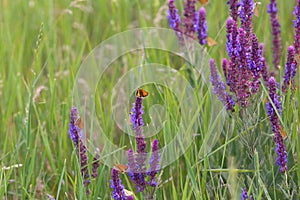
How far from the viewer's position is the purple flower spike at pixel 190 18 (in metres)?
2.54

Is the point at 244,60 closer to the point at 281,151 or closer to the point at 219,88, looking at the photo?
the point at 219,88

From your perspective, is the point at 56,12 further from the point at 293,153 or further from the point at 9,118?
the point at 293,153

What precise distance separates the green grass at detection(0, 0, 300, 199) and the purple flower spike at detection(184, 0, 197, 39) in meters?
0.20

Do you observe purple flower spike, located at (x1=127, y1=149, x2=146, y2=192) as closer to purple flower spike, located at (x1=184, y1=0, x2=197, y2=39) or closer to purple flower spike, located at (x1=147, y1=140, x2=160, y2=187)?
purple flower spike, located at (x1=147, y1=140, x2=160, y2=187)

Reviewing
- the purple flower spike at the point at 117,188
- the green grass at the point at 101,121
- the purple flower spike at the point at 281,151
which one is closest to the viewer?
the purple flower spike at the point at 117,188

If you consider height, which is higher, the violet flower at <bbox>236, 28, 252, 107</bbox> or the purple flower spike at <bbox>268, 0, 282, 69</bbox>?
→ the purple flower spike at <bbox>268, 0, 282, 69</bbox>

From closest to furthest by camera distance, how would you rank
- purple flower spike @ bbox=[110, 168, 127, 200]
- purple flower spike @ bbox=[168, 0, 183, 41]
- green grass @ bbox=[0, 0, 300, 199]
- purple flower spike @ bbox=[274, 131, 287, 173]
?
purple flower spike @ bbox=[110, 168, 127, 200] < purple flower spike @ bbox=[274, 131, 287, 173] < green grass @ bbox=[0, 0, 300, 199] < purple flower spike @ bbox=[168, 0, 183, 41]

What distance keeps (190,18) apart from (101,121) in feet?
2.02

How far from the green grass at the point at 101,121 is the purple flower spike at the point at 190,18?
20cm

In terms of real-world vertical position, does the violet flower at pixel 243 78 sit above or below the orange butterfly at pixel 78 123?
above

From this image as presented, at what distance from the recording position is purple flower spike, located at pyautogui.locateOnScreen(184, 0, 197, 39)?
2.54 metres

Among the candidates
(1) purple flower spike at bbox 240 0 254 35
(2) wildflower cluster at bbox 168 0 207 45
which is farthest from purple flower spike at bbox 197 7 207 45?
(1) purple flower spike at bbox 240 0 254 35

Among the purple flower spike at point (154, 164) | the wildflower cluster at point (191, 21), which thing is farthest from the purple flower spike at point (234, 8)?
the purple flower spike at point (154, 164)

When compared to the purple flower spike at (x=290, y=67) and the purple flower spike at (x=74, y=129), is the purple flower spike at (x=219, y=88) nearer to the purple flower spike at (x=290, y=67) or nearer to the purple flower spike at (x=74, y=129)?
the purple flower spike at (x=290, y=67)
